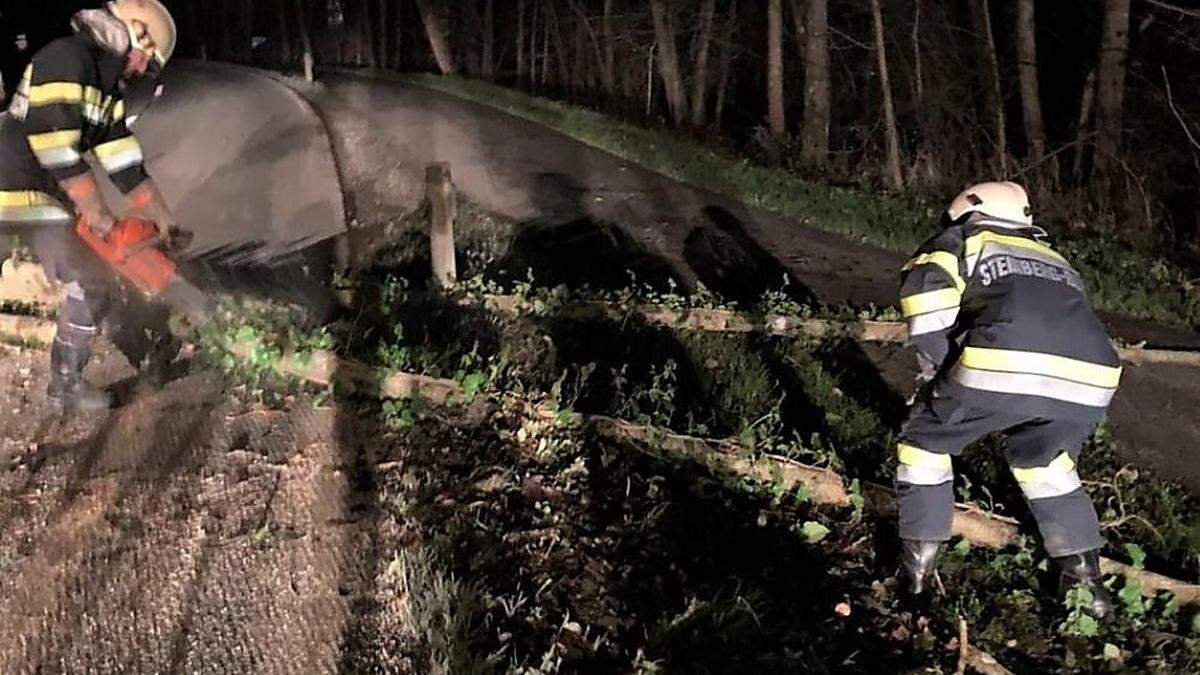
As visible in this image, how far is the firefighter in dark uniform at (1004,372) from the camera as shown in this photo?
11.5 ft

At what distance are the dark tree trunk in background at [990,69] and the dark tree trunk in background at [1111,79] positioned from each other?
4.04 ft

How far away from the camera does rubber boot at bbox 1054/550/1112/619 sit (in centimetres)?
377

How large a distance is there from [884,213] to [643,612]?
880 cm

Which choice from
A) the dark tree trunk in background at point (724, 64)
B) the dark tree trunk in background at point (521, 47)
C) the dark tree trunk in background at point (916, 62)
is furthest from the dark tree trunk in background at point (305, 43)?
the dark tree trunk in background at point (916, 62)

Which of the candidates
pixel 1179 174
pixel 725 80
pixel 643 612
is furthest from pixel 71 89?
pixel 725 80

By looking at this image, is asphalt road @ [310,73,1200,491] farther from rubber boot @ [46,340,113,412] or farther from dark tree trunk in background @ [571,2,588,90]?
dark tree trunk in background @ [571,2,588,90]

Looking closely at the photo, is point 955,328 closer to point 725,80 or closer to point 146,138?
point 146,138

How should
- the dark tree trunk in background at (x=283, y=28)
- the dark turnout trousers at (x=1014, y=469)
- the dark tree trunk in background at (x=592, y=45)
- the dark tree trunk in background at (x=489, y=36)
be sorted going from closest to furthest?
1. the dark turnout trousers at (x=1014, y=469)
2. the dark tree trunk in background at (x=592, y=45)
3. the dark tree trunk in background at (x=489, y=36)
4. the dark tree trunk in background at (x=283, y=28)

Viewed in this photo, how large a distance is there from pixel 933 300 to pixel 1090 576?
3.91 ft

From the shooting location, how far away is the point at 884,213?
1144 centimetres

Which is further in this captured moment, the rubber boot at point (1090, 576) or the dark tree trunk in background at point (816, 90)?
the dark tree trunk in background at point (816, 90)

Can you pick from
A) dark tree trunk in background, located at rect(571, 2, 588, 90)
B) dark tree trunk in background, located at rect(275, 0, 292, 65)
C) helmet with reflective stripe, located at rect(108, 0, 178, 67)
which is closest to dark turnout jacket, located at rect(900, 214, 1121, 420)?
helmet with reflective stripe, located at rect(108, 0, 178, 67)

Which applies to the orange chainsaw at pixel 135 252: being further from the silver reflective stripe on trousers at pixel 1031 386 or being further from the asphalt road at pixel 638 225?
the asphalt road at pixel 638 225

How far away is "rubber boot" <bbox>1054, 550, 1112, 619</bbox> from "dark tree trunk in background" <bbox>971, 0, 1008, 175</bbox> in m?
10.8
